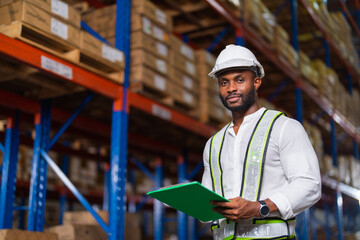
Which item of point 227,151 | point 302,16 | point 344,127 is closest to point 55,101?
point 227,151

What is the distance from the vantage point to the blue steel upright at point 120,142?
13.7 ft

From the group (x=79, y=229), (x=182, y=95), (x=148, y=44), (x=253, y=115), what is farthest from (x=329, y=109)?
(x=253, y=115)

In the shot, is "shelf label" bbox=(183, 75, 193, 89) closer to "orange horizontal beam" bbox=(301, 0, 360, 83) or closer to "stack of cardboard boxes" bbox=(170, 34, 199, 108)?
"stack of cardboard boxes" bbox=(170, 34, 199, 108)

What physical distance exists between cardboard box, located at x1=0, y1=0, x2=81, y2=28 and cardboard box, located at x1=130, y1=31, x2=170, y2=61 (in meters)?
0.89

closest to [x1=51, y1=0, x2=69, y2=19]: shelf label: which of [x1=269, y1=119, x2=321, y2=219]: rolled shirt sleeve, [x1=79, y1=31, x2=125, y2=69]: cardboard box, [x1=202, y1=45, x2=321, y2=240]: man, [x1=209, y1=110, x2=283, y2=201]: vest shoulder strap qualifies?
[x1=79, y1=31, x2=125, y2=69]: cardboard box

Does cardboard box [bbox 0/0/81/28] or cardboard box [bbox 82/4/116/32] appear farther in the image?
cardboard box [bbox 82/4/116/32]

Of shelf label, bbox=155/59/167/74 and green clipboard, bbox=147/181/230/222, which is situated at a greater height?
shelf label, bbox=155/59/167/74

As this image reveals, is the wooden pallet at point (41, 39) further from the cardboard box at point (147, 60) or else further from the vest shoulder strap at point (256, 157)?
the vest shoulder strap at point (256, 157)

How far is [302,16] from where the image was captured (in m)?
9.66

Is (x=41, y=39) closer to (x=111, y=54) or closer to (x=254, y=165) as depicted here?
(x=111, y=54)

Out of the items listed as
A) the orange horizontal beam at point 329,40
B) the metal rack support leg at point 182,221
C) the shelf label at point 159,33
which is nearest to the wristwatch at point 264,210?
the shelf label at point 159,33

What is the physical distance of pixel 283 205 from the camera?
158 centimetres

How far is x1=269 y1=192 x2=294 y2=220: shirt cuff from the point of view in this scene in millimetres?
1584

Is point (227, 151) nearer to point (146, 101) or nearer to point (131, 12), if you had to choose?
point (146, 101)
